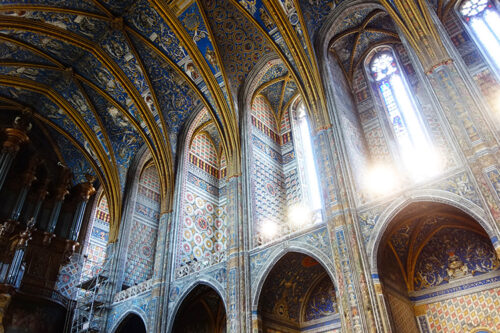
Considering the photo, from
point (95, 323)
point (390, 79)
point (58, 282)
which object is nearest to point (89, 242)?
point (58, 282)

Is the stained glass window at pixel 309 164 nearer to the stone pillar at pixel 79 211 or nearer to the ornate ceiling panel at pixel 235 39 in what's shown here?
the ornate ceiling panel at pixel 235 39

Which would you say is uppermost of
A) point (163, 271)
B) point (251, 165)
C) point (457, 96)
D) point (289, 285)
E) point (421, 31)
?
point (421, 31)

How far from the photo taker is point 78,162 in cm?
1888

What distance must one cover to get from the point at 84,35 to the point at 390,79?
10748 millimetres

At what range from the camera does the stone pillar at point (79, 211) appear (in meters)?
16.5

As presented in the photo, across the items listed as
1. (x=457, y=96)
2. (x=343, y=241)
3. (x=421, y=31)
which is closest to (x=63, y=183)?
(x=343, y=241)

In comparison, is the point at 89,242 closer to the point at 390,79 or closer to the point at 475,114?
the point at 390,79

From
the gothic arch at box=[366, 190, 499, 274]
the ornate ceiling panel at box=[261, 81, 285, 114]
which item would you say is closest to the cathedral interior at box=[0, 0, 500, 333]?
the gothic arch at box=[366, 190, 499, 274]

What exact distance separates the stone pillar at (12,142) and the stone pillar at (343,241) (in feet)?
40.3

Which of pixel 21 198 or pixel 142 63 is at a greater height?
pixel 142 63

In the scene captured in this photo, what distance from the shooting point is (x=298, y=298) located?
37.0ft

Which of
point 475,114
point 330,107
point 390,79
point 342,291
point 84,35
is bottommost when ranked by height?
point 342,291

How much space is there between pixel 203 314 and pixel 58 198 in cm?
850

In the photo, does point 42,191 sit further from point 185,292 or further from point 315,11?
point 315,11
